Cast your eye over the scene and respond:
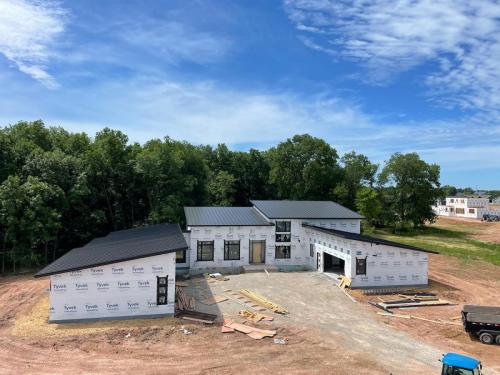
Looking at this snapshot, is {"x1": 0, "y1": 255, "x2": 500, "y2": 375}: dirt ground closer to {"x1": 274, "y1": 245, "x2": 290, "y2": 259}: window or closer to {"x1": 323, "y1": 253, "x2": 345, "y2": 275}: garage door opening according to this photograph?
{"x1": 323, "y1": 253, "x2": 345, "y2": 275}: garage door opening

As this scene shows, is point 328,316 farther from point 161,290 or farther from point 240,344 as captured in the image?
point 161,290

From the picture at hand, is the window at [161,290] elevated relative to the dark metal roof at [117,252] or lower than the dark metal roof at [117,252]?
lower

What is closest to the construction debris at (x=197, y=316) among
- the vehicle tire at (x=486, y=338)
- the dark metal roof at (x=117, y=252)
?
the dark metal roof at (x=117, y=252)

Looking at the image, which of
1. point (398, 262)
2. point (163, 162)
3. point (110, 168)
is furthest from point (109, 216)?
point (398, 262)

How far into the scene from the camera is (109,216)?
36281mm

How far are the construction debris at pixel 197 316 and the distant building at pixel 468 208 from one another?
301ft

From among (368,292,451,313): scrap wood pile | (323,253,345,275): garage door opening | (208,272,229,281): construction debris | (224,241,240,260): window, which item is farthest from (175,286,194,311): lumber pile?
(323,253,345,275): garage door opening

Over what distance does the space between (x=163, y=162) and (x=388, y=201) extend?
4335cm

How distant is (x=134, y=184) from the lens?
36500 millimetres

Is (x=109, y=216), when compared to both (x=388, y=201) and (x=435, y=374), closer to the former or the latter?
(x=435, y=374)

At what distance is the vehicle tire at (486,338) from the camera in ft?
47.6

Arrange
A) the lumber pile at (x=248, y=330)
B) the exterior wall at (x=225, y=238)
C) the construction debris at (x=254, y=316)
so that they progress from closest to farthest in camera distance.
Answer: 1. the lumber pile at (x=248, y=330)
2. the construction debris at (x=254, y=316)
3. the exterior wall at (x=225, y=238)

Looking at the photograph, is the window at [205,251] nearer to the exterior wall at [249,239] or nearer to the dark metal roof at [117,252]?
the exterior wall at [249,239]

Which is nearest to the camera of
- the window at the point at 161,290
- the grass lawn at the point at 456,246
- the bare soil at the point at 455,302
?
the bare soil at the point at 455,302
